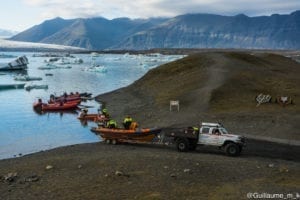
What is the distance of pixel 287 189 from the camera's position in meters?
17.7

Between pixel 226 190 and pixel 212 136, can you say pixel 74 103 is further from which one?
pixel 226 190

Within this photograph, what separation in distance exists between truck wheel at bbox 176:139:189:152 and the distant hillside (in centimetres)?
864

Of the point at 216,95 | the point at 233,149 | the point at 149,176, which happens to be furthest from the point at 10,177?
the point at 216,95

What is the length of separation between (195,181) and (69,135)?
21.8m

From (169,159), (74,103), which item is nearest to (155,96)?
(74,103)

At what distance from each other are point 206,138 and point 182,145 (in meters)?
1.48

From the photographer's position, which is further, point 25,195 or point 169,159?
point 169,159

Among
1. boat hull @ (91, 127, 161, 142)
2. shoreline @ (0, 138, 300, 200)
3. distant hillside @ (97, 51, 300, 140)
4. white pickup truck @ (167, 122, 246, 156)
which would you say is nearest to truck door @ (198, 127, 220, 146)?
white pickup truck @ (167, 122, 246, 156)

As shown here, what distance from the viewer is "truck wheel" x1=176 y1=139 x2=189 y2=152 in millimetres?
27016

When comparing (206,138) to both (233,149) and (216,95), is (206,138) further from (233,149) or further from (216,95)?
(216,95)

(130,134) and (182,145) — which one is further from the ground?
(182,145)

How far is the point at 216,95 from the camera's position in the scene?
4694 cm

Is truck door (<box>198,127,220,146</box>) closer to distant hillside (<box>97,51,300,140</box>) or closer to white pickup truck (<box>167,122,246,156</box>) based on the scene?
white pickup truck (<box>167,122,246,156</box>)

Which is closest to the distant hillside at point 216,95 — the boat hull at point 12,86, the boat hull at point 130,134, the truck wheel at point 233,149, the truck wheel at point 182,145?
the truck wheel at point 233,149
